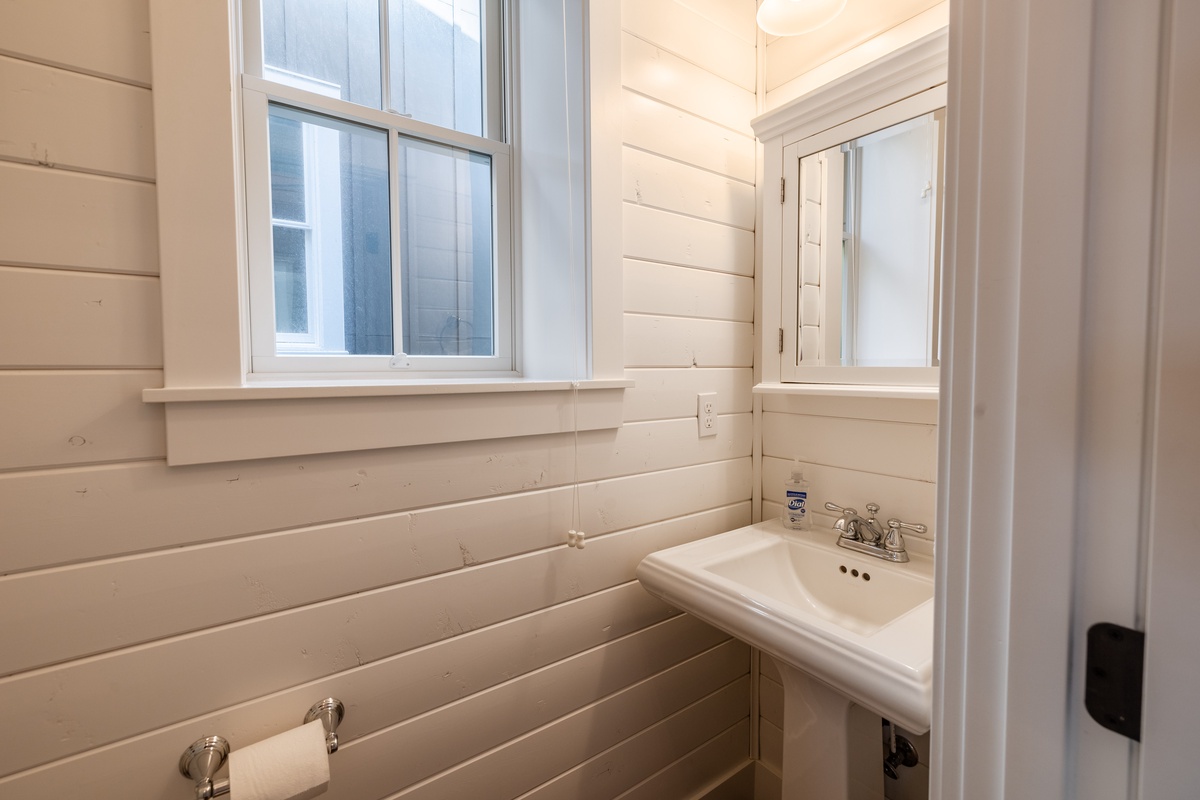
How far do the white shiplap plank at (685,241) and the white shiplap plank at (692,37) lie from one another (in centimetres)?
38

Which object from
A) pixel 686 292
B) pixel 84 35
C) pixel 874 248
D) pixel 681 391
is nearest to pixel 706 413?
pixel 681 391

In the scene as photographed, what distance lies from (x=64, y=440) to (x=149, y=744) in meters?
0.42

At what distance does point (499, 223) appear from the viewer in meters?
1.20

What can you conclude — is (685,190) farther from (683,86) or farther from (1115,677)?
(1115,677)

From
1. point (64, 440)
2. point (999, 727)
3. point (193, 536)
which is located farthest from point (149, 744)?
point (999, 727)

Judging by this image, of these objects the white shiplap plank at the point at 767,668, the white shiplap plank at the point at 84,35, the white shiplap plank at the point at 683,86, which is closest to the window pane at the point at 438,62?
the white shiplap plank at the point at 683,86

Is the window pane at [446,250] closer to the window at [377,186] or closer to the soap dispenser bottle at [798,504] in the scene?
the window at [377,186]

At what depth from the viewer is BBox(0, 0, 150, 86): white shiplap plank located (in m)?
0.62

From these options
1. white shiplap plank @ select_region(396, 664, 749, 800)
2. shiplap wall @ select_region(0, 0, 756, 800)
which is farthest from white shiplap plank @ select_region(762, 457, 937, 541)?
white shiplap plank @ select_region(396, 664, 749, 800)

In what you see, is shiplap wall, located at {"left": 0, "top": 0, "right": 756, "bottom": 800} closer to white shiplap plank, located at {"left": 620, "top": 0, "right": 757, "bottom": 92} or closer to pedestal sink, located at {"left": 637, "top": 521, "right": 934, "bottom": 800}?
white shiplap plank, located at {"left": 620, "top": 0, "right": 757, "bottom": 92}

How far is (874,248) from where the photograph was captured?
1.15 meters

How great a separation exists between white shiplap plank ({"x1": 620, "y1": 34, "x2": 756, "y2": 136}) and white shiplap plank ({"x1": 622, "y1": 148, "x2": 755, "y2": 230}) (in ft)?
0.46

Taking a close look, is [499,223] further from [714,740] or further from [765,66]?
[714,740]

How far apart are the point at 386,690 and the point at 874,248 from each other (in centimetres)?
130
